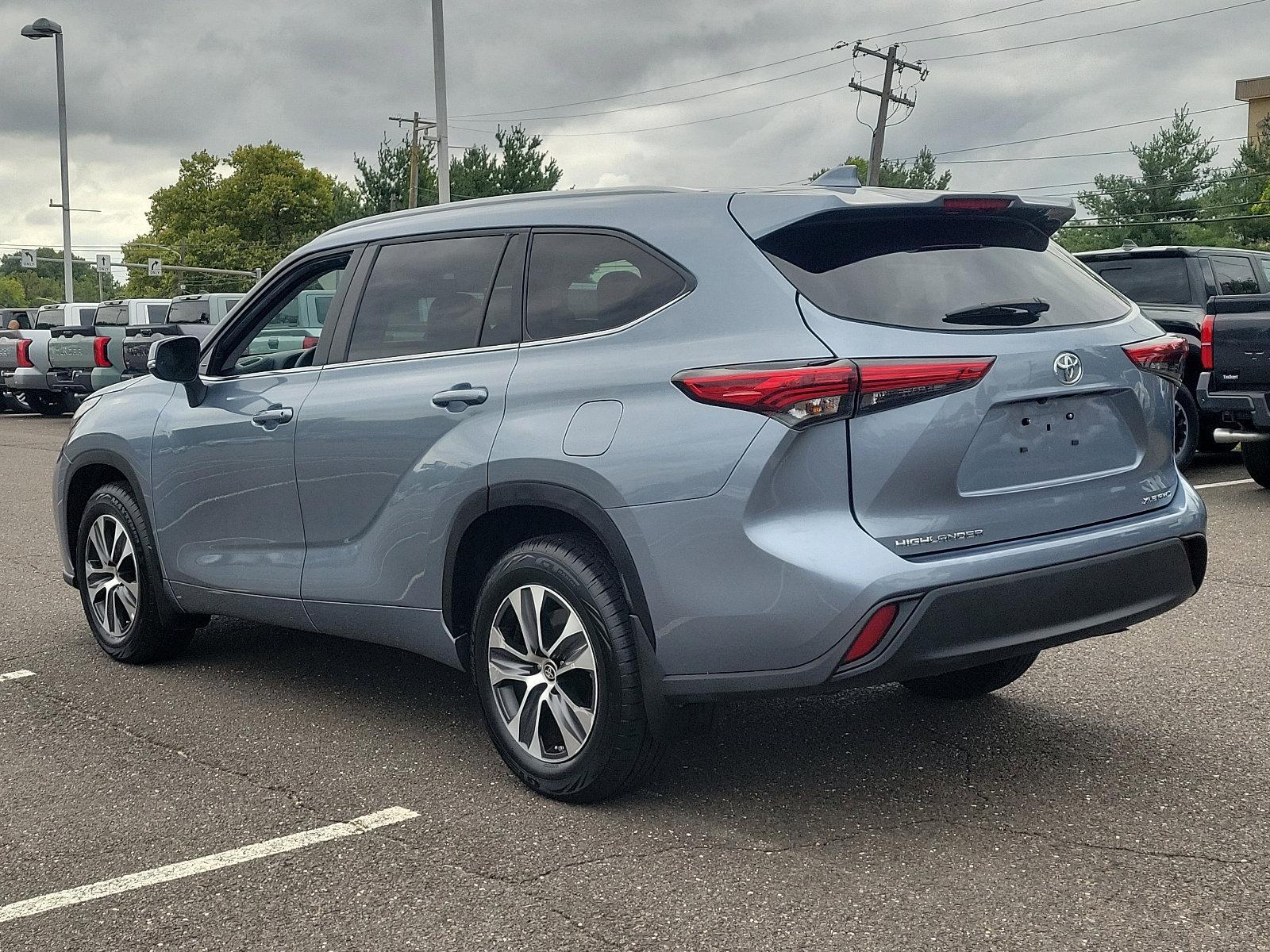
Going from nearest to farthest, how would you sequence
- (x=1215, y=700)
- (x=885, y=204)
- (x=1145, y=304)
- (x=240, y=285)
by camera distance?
(x=885, y=204), (x=1215, y=700), (x=1145, y=304), (x=240, y=285)

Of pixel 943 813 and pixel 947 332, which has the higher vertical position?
pixel 947 332

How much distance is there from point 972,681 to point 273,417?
2.64 meters

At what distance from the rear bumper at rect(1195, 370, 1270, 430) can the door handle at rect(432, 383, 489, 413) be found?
7.28 metres

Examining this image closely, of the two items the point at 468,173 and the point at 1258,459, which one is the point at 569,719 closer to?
the point at 1258,459

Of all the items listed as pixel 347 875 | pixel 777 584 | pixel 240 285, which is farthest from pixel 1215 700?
pixel 240 285

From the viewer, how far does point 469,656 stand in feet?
14.4

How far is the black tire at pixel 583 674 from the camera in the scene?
379cm

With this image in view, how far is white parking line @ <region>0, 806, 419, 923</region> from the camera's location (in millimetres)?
3467

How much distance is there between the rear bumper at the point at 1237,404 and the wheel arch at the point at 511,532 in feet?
23.8

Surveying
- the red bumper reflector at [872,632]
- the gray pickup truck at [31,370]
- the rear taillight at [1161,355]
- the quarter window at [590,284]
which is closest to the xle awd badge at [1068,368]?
the rear taillight at [1161,355]

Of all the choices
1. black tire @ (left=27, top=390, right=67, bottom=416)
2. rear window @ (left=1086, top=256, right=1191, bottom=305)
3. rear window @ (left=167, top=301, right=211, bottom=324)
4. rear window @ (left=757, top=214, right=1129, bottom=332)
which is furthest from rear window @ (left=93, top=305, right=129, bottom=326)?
rear window @ (left=757, top=214, right=1129, bottom=332)

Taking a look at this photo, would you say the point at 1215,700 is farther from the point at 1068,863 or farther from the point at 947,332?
the point at 947,332

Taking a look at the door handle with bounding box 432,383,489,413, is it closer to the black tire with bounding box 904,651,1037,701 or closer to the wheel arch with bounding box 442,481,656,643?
the wheel arch with bounding box 442,481,656,643

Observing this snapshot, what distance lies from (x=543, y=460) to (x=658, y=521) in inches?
17.8
